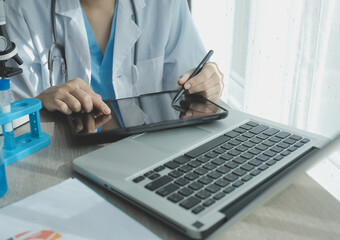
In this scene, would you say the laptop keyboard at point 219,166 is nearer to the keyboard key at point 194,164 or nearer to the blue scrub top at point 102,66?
the keyboard key at point 194,164

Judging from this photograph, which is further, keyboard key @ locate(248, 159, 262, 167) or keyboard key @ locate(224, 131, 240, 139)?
keyboard key @ locate(224, 131, 240, 139)

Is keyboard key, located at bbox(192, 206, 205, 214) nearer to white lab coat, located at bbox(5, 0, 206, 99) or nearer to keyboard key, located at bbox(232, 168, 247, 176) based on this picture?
keyboard key, located at bbox(232, 168, 247, 176)

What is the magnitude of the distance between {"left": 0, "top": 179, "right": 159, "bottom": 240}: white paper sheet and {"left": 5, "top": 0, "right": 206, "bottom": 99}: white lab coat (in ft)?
2.19

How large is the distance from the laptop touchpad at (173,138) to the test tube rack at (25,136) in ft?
0.58

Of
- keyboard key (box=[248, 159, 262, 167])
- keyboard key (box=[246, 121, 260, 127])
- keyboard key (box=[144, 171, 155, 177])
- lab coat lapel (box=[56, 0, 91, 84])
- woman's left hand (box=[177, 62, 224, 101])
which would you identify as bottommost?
keyboard key (box=[144, 171, 155, 177])

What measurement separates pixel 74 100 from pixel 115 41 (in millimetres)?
486

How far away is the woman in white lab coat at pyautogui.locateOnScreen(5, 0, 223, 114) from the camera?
3.60ft

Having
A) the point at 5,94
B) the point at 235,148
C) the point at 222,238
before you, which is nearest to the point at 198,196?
the point at 222,238

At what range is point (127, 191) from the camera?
46cm

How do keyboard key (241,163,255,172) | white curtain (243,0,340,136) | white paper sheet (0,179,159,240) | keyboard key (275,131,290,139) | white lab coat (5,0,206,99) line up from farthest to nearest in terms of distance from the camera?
white curtain (243,0,340,136)
white lab coat (5,0,206,99)
keyboard key (275,131,290,139)
keyboard key (241,163,255,172)
white paper sheet (0,179,159,240)

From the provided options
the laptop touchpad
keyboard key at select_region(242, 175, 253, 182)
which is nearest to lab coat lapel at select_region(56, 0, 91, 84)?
the laptop touchpad

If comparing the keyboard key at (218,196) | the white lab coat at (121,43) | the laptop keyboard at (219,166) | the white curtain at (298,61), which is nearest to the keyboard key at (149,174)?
the laptop keyboard at (219,166)

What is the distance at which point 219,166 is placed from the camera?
51cm

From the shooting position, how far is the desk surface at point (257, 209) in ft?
1.35
